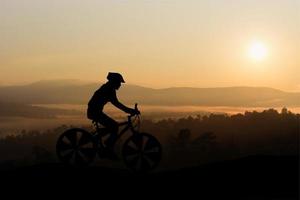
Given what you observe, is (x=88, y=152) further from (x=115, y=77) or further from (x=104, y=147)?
(x=115, y=77)

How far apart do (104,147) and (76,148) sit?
991 millimetres

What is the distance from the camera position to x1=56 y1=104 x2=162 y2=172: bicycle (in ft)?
68.5

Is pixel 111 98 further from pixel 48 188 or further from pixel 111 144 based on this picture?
pixel 48 188

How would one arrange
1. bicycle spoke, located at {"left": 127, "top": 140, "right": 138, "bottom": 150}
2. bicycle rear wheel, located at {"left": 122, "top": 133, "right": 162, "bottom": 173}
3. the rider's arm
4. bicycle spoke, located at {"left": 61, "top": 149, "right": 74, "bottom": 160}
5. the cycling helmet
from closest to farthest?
the cycling helmet, the rider's arm, bicycle rear wheel, located at {"left": 122, "top": 133, "right": 162, "bottom": 173}, bicycle spoke, located at {"left": 127, "top": 140, "right": 138, "bottom": 150}, bicycle spoke, located at {"left": 61, "top": 149, "right": 74, "bottom": 160}

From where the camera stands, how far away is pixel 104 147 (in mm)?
21062

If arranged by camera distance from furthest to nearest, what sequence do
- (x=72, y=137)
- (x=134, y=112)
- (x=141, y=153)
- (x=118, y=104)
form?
(x=72, y=137)
(x=141, y=153)
(x=134, y=112)
(x=118, y=104)

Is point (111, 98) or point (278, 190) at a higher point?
point (111, 98)

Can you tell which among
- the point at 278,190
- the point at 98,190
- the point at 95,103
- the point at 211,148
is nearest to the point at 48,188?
the point at 98,190

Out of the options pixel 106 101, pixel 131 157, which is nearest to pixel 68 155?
pixel 131 157

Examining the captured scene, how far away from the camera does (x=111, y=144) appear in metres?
20.9

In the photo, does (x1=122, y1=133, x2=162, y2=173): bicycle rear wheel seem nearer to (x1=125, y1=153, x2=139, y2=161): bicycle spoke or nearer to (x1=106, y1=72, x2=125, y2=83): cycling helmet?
(x1=125, y1=153, x2=139, y2=161): bicycle spoke

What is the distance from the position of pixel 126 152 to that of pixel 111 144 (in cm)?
56

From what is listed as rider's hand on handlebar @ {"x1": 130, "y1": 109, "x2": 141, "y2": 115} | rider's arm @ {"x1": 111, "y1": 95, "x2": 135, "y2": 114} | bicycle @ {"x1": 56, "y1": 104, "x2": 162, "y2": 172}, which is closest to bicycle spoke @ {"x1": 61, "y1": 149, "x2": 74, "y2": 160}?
bicycle @ {"x1": 56, "y1": 104, "x2": 162, "y2": 172}

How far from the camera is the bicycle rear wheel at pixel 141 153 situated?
20828mm
